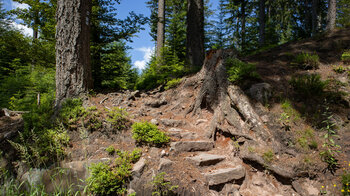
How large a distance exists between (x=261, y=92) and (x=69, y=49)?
5.79 meters

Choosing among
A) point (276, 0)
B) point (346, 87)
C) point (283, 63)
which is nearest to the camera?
point (346, 87)

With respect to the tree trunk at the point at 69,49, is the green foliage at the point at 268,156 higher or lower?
lower

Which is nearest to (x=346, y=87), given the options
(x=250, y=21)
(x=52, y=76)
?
(x=52, y=76)

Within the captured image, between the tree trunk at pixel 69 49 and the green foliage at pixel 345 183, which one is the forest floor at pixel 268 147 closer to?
the green foliage at pixel 345 183

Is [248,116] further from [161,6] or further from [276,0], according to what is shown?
[276,0]

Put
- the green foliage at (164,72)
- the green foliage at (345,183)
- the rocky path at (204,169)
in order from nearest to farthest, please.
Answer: the green foliage at (345,183) < the rocky path at (204,169) < the green foliage at (164,72)

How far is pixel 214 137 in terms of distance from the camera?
13.8 feet

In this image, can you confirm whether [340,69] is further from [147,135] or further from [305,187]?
[147,135]

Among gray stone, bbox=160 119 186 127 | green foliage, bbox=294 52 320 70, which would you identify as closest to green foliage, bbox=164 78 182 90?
gray stone, bbox=160 119 186 127

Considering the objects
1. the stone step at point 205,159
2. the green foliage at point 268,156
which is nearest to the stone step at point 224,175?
the stone step at point 205,159

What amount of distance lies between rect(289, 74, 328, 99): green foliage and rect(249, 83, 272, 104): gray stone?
2.70ft

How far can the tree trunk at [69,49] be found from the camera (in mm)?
4621

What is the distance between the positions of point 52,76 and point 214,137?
29.1 ft

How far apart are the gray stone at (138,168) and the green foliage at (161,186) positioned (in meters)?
0.34
